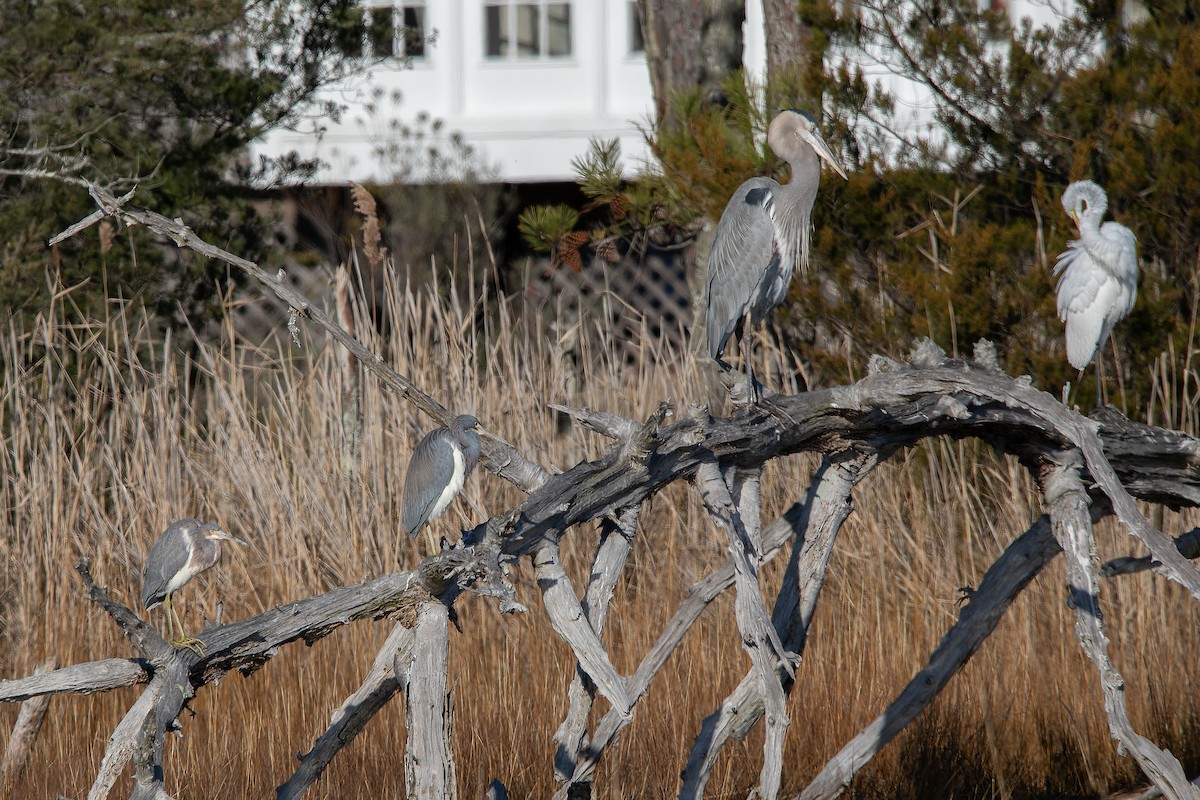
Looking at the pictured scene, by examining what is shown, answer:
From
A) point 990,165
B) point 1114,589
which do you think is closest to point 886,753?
point 1114,589

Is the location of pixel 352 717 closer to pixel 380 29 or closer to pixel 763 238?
pixel 763 238

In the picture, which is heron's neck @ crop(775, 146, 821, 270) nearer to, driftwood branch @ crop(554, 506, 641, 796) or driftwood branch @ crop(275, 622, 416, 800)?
driftwood branch @ crop(554, 506, 641, 796)

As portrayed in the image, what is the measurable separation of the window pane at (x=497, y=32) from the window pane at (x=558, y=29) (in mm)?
344

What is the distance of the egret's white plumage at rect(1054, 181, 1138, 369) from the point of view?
3.95 m

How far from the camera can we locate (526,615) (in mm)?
4043

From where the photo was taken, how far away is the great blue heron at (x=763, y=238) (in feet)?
11.8

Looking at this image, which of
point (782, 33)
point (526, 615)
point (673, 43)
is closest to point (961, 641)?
point (526, 615)

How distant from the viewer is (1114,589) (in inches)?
168

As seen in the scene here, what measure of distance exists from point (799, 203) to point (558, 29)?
7417 mm

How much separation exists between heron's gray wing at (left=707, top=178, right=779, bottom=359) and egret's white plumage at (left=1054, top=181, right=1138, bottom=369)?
3.57ft

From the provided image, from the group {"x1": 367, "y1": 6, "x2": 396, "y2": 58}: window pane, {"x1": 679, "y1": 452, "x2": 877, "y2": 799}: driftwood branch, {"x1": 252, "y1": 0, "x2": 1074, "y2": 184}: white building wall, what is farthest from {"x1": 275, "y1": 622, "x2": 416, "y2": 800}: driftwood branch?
{"x1": 252, "y1": 0, "x2": 1074, "y2": 184}: white building wall

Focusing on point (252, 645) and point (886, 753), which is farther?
point (886, 753)

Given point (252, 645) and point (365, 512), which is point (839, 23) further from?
point (252, 645)

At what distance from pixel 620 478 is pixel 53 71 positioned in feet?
13.4
